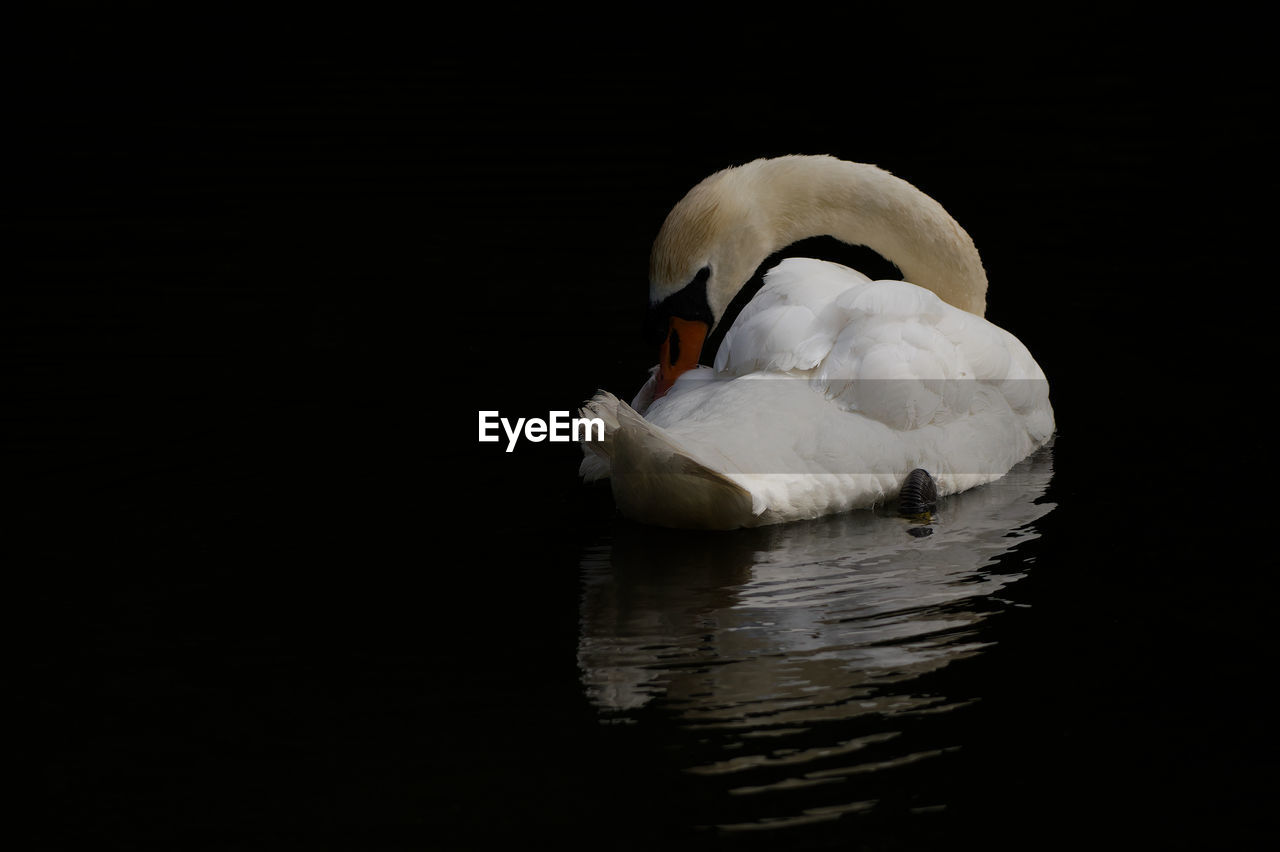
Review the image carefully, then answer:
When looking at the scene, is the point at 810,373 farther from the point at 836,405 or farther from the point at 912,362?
the point at 912,362

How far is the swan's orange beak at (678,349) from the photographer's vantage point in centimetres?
830

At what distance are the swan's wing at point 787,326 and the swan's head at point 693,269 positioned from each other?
280 mm

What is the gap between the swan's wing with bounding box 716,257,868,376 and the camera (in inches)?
295

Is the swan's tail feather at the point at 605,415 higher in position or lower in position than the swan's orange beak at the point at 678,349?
lower

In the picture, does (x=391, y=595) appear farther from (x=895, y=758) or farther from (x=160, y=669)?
(x=895, y=758)

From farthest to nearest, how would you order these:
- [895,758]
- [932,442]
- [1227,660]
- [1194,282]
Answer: [1194,282]
[932,442]
[1227,660]
[895,758]

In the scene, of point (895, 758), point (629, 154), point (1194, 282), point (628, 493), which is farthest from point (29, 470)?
point (629, 154)

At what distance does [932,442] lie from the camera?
761cm

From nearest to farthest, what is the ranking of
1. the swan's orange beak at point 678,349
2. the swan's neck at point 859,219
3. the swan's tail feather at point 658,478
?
the swan's tail feather at point 658,478, the swan's orange beak at point 678,349, the swan's neck at point 859,219

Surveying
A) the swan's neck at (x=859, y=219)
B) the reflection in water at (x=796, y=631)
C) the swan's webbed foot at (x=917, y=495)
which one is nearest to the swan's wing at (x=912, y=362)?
the swan's webbed foot at (x=917, y=495)

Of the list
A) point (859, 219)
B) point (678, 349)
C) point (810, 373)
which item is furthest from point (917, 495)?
point (859, 219)

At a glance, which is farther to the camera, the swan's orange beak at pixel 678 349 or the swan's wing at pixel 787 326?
the swan's orange beak at pixel 678 349

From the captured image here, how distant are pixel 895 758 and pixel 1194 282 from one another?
725cm

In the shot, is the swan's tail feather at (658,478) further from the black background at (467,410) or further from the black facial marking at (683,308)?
the black facial marking at (683,308)
